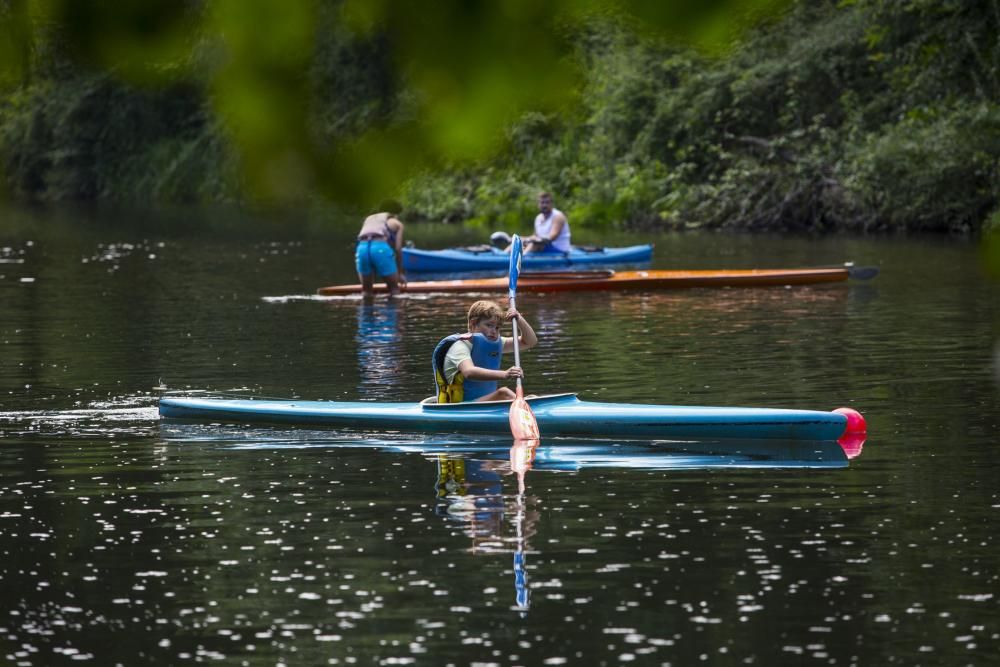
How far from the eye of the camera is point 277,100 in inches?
114

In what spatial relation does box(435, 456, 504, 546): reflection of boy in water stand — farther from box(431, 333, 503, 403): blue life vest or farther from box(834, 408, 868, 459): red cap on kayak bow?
box(834, 408, 868, 459): red cap on kayak bow

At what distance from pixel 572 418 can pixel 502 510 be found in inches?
91.1

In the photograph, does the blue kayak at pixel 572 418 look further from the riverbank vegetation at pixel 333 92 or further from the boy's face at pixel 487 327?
the riverbank vegetation at pixel 333 92

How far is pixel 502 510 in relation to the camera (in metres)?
9.24

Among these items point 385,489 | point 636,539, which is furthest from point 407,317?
point 636,539

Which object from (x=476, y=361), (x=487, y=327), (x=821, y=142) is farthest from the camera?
(x=821, y=142)

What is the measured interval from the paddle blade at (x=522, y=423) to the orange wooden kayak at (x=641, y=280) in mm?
11852

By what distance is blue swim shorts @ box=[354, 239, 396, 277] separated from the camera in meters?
22.2

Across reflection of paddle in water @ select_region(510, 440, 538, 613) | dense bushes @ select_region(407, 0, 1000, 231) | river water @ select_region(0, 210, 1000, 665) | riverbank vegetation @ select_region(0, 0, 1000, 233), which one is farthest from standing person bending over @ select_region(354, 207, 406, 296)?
riverbank vegetation @ select_region(0, 0, 1000, 233)

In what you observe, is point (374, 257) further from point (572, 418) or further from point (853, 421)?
point (853, 421)

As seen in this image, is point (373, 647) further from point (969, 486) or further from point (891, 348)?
point (891, 348)

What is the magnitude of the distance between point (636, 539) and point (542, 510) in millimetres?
939

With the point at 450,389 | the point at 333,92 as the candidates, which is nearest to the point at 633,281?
the point at 450,389

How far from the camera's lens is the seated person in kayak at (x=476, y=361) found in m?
11.4
